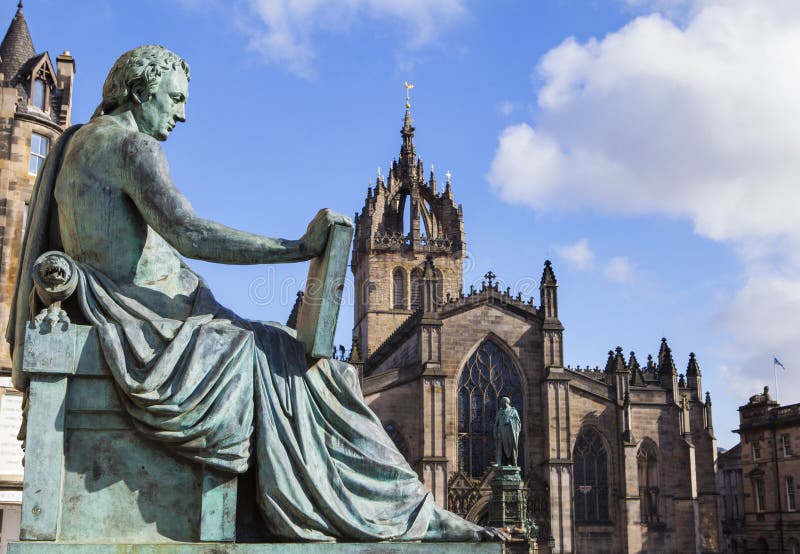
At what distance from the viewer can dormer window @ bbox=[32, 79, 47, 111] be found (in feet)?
71.6

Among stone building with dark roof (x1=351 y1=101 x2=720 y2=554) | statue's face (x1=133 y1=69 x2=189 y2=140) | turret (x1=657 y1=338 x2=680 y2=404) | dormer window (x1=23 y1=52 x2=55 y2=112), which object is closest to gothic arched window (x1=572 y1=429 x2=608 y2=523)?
stone building with dark roof (x1=351 y1=101 x2=720 y2=554)

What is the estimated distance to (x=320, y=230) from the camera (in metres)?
3.15

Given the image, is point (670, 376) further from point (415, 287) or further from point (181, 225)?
point (181, 225)

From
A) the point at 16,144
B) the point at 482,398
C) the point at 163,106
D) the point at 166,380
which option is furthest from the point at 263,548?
the point at 482,398

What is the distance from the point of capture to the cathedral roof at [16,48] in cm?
2220

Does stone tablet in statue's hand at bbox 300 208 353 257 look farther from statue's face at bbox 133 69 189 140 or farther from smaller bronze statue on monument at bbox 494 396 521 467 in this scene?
smaller bronze statue on monument at bbox 494 396 521 467

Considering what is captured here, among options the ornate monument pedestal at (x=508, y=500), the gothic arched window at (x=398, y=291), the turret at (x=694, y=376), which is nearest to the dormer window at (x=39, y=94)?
the ornate monument pedestal at (x=508, y=500)

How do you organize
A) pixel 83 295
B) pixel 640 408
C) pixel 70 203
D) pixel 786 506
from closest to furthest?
pixel 83 295
pixel 70 203
pixel 640 408
pixel 786 506

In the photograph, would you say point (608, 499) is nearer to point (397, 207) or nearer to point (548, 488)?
point (548, 488)

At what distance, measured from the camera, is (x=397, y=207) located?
203 feet

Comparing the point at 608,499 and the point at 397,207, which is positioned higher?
the point at 397,207

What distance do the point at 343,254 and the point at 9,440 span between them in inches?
724

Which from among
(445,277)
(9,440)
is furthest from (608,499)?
(9,440)

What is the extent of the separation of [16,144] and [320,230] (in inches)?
779
